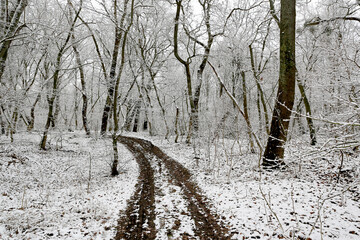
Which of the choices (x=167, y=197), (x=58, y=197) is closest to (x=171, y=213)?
(x=167, y=197)

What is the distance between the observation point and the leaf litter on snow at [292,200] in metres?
4.07

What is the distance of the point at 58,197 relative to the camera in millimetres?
7199

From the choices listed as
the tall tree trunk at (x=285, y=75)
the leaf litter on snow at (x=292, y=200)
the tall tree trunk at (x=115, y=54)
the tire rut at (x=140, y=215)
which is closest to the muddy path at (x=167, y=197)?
the tire rut at (x=140, y=215)

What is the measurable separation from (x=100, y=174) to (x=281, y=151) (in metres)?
8.72

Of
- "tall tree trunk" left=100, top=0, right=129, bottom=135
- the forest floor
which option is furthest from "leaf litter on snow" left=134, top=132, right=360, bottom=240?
"tall tree trunk" left=100, top=0, right=129, bottom=135

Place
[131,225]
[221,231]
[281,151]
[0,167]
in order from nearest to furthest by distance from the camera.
Answer: [221,231], [131,225], [281,151], [0,167]

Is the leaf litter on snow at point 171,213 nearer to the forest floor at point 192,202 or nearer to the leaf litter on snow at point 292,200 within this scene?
the forest floor at point 192,202

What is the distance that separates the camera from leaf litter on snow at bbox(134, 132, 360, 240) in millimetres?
4074

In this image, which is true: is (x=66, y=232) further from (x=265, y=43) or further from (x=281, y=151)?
(x=265, y=43)

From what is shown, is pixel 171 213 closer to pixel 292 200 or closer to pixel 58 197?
pixel 292 200

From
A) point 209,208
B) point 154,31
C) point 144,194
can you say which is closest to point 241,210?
→ point 209,208

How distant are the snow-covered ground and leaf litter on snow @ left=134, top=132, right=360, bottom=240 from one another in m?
3.26

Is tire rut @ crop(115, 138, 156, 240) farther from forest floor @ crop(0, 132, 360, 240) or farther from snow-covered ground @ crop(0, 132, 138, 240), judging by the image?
snow-covered ground @ crop(0, 132, 138, 240)

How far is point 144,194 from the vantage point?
7133 mm
